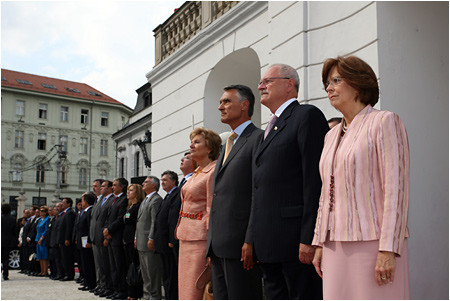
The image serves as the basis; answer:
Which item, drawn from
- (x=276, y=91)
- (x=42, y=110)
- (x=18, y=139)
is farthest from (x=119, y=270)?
(x=42, y=110)

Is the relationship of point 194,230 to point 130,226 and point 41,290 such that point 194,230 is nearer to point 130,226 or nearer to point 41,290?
point 130,226

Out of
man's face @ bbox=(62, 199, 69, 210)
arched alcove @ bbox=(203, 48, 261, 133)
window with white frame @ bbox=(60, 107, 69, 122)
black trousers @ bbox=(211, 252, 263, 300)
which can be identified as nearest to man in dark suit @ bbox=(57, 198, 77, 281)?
man's face @ bbox=(62, 199, 69, 210)

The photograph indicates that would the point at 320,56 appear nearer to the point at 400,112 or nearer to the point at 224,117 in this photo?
the point at 400,112

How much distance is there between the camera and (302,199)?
337cm

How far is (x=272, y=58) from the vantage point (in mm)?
7312

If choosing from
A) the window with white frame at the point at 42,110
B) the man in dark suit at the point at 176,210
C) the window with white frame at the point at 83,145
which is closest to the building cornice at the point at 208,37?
the man in dark suit at the point at 176,210

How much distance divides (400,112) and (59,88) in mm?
58384

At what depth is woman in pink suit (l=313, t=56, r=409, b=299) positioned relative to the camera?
2527 mm

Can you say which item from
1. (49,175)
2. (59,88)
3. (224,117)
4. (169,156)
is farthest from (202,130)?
(59,88)

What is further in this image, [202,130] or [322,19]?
[322,19]

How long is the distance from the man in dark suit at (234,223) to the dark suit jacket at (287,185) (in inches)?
11.2

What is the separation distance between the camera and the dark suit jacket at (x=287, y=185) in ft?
10.8

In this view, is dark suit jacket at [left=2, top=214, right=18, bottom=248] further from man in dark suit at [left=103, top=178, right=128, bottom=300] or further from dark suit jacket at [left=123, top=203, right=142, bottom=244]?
dark suit jacket at [left=123, top=203, right=142, bottom=244]

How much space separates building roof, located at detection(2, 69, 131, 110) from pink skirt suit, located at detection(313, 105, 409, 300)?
55408mm
